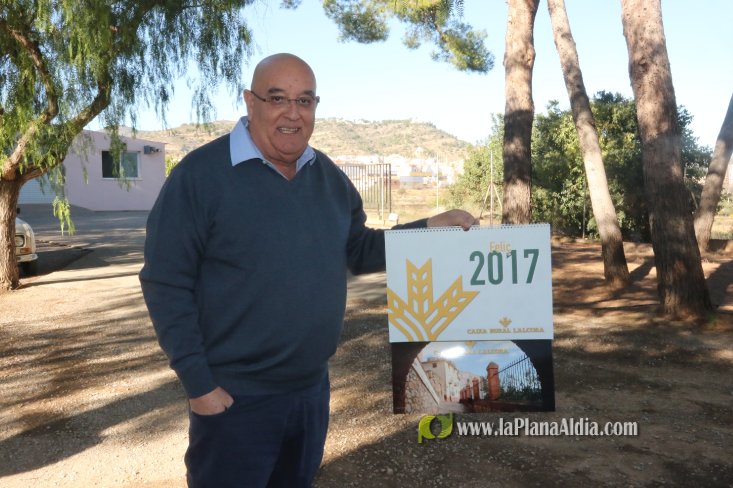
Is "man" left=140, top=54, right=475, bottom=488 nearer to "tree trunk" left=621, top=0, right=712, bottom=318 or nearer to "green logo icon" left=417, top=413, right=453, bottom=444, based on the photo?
"green logo icon" left=417, top=413, right=453, bottom=444

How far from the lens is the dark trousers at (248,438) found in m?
2.44

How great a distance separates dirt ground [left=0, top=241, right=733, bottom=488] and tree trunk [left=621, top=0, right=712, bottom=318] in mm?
406

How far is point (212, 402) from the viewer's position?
7.73 feet

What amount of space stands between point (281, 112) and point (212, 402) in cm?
97

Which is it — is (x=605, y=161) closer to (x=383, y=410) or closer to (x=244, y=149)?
(x=383, y=410)

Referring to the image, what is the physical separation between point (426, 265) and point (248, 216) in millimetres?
1057

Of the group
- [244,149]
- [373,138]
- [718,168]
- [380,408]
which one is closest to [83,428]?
[380,408]

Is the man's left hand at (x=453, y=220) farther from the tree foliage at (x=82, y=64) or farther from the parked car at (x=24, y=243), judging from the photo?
the parked car at (x=24, y=243)

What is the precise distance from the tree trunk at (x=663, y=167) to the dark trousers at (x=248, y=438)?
7.02 meters

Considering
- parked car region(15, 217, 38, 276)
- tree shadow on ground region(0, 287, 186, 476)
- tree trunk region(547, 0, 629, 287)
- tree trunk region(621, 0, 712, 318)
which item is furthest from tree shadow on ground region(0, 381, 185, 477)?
parked car region(15, 217, 38, 276)

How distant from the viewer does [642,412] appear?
5363 mm

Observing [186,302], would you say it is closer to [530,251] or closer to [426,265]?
[426,265]

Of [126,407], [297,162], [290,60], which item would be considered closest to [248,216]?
[297,162]

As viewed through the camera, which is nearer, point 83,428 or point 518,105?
point 83,428
